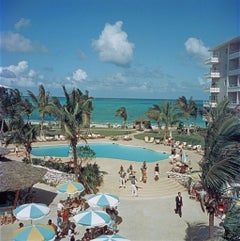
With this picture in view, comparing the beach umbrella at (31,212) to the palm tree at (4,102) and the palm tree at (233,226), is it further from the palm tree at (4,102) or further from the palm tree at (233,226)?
the palm tree at (4,102)

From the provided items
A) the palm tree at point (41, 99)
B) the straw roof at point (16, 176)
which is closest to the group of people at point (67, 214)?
the straw roof at point (16, 176)

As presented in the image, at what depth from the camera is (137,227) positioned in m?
17.0

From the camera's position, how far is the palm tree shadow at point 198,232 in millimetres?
15652

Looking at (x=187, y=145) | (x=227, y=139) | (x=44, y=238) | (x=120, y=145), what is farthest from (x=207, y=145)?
(x=120, y=145)

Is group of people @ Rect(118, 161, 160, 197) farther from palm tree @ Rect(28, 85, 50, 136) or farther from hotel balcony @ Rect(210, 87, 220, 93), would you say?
hotel balcony @ Rect(210, 87, 220, 93)

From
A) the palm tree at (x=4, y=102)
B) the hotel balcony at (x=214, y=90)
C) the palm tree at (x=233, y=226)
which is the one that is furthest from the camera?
the hotel balcony at (x=214, y=90)

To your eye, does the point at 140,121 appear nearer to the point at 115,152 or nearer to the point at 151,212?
the point at 115,152

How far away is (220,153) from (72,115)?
13550mm

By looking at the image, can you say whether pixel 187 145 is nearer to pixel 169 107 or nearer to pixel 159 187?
pixel 169 107

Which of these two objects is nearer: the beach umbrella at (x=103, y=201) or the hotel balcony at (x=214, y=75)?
the beach umbrella at (x=103, y=201)

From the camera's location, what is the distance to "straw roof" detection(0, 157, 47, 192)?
58.4 feet

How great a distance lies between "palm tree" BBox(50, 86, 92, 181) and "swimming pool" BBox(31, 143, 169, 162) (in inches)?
531

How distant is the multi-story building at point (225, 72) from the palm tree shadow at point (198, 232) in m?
34.2

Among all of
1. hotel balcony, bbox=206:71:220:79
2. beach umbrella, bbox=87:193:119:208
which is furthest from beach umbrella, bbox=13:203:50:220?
hotel balcony, bbox=206:71:220:79
